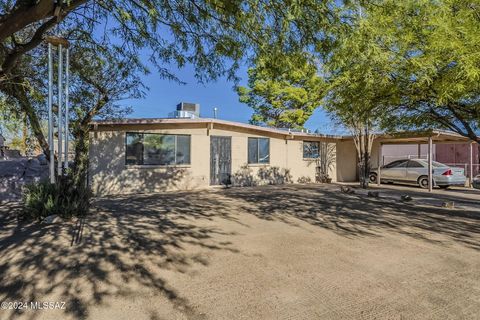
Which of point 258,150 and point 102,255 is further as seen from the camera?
point 258,150

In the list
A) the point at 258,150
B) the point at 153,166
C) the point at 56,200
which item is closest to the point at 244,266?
the point at 56,200

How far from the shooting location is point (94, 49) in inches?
272

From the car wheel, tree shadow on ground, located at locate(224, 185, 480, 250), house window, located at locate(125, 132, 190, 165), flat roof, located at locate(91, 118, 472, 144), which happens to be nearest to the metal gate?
flat roof, located at locate(91, 118, 472, 144)

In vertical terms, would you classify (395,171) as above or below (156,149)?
below

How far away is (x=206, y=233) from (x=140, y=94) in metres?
5.53

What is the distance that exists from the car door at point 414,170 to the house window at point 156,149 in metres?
9.94

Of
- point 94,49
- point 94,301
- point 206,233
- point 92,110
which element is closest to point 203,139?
point 92,110

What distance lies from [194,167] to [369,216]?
6.88 metres

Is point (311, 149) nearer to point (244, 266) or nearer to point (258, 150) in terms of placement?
point (258, 150)

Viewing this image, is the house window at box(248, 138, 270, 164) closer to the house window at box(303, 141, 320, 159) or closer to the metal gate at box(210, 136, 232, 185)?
the metal gate at box(210, 136, 232, 185)

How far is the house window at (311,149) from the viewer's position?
15078 millimetres

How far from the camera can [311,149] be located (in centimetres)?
1526

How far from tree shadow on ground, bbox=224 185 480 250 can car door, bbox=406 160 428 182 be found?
4981 millimetres

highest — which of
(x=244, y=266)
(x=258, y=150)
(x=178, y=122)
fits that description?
(x=178, y=122)
